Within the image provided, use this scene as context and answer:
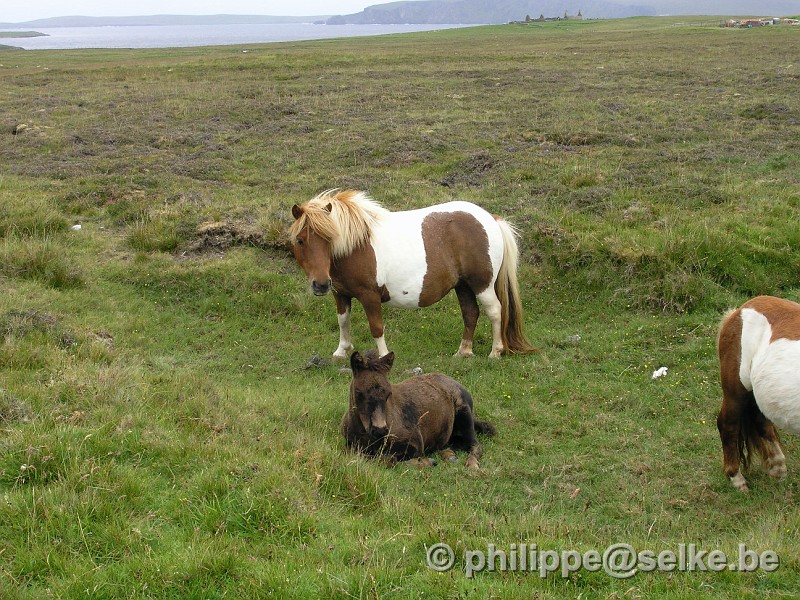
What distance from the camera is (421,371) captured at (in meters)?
9.88

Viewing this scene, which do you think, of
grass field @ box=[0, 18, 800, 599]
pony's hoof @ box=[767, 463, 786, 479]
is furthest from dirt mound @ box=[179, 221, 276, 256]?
pony's hoof @ box=[767, 463, 786, 479]

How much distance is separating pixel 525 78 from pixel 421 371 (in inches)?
1146

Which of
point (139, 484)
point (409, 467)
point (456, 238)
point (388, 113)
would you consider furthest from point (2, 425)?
point (388, 113)

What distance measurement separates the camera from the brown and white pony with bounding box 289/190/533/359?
29.9ft

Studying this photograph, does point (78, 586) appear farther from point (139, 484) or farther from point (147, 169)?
point (147, 169)

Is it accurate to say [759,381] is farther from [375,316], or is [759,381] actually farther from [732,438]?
[375,316]

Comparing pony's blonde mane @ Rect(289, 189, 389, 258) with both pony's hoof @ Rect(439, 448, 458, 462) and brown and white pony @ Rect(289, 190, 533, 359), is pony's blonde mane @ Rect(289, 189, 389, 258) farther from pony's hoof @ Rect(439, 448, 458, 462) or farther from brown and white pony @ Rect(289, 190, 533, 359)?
pony's hoof @ Rect(439, 448, 458, 462)

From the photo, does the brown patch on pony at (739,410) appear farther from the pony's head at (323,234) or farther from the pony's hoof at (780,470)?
the pony's head at (323,234)

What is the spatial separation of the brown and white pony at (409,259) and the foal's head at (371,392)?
2.37 m

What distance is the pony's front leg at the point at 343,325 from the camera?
10242 mm

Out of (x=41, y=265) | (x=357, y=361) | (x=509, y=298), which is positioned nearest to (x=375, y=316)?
(x=509, y=298)

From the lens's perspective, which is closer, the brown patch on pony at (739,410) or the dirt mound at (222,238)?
the brown patch on pony at (739,410)

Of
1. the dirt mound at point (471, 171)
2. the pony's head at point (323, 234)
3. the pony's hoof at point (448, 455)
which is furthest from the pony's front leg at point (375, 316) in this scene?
the dirt mound at point (471, 171)

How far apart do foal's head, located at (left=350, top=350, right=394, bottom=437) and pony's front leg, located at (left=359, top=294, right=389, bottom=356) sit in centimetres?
300
